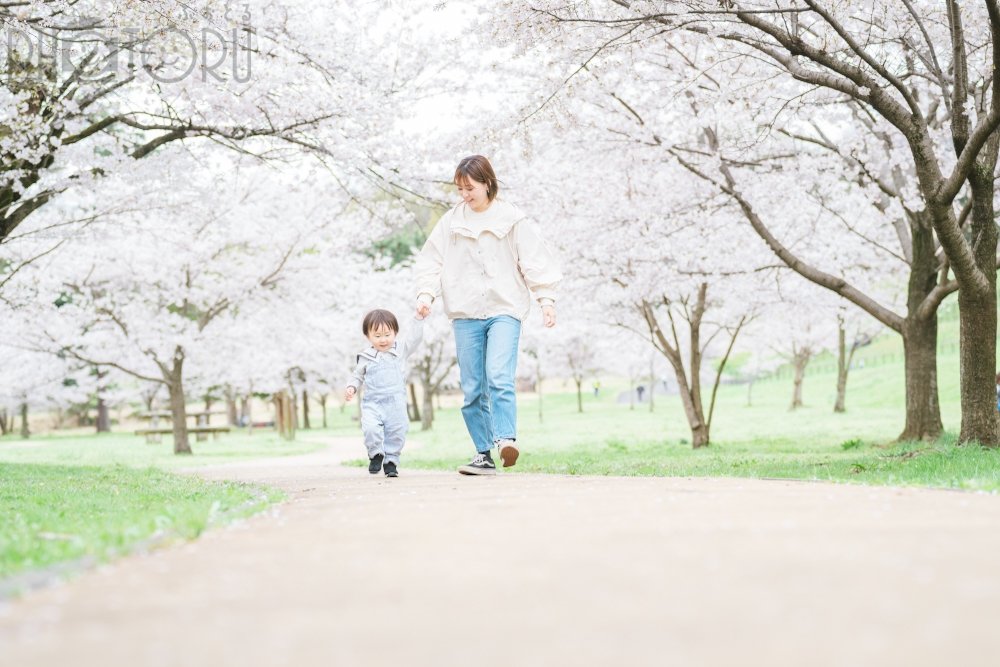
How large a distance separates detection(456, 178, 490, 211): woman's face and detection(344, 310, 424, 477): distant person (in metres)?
1.35

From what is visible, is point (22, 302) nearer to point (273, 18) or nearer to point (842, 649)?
point (273, 18)

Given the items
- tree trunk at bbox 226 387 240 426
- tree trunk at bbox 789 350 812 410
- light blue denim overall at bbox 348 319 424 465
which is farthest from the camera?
tree trunk at bbox 226 387 240 426

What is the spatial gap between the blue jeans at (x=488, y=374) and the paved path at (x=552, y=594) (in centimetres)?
275

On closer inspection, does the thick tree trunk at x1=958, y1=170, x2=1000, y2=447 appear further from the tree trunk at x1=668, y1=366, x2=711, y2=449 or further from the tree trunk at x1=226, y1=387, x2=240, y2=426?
the tree trunk at x1=226, y1=387, x2=240, y2=426

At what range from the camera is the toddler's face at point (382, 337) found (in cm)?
773

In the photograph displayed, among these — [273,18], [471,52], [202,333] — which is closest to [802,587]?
[273,18]

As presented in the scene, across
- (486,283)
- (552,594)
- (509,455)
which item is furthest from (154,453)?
(552,594)

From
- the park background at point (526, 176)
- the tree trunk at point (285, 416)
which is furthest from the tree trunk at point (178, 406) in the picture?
the tree trunk at point (285, 416)

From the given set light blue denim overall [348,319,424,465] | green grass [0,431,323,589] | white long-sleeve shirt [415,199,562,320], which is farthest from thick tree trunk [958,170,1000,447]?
green grass [0,431,323,589]

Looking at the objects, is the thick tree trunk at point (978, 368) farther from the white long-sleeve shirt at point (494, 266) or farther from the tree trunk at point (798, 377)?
the tree trunk at point (798, 377)

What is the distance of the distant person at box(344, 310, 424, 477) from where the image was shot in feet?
25.0

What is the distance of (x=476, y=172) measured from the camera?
21.9ft

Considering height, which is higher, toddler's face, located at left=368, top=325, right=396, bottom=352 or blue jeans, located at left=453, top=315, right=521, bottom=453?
toddler's face, located at left=368, top=325, right=396, bottom=352

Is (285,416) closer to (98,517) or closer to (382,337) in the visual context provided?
(382,337)
